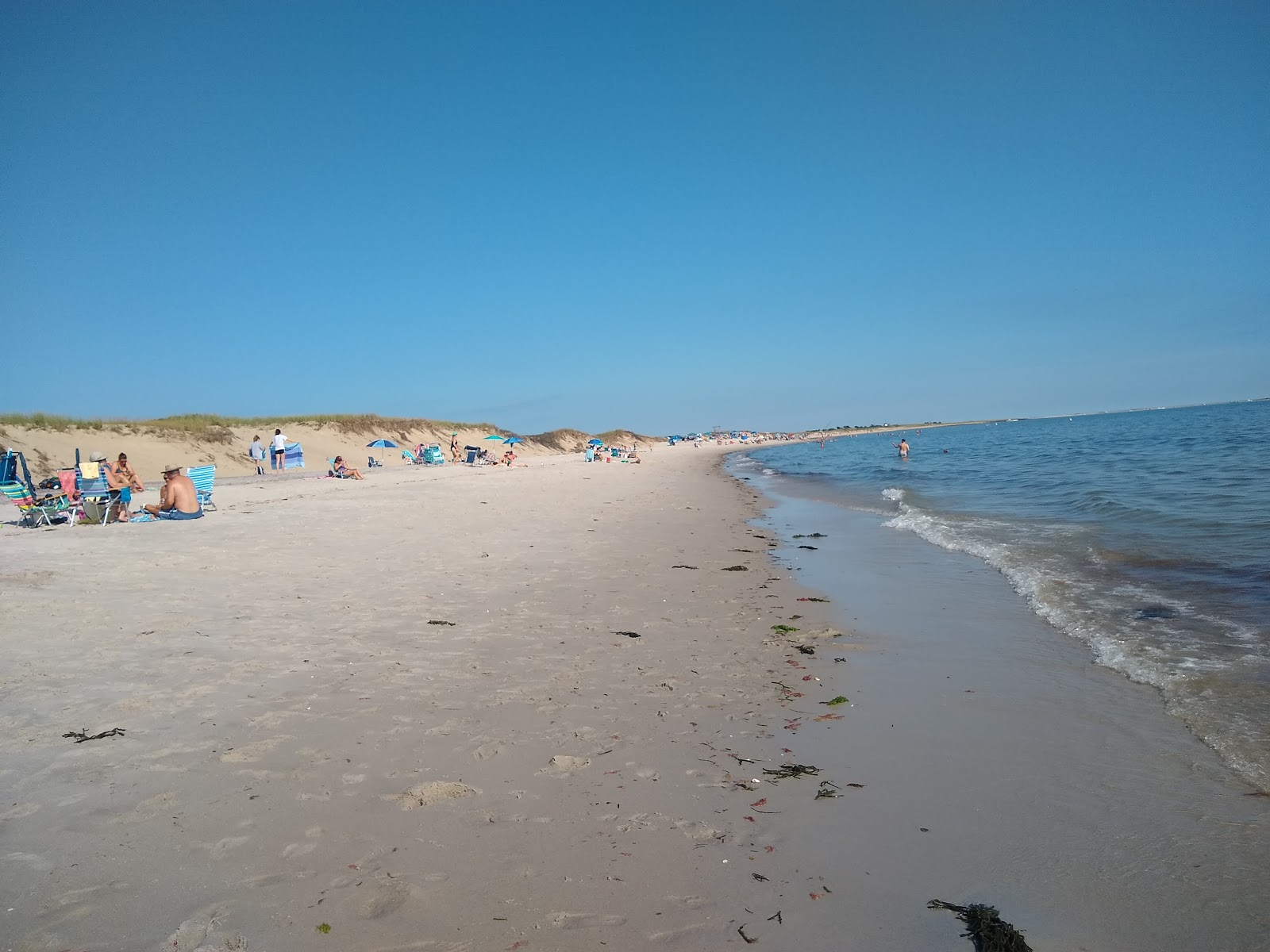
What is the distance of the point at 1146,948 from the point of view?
2496 mm

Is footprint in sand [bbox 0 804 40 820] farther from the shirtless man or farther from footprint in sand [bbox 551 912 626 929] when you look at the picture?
the shirtless man

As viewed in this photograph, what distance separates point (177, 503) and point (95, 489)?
257cm

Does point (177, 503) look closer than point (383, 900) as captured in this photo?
No

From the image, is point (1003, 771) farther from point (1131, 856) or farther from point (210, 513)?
point (210, 513)

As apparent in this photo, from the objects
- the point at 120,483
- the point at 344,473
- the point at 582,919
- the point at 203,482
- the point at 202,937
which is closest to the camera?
the point at 202,937

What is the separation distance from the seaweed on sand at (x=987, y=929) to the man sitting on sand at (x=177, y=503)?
13.9m

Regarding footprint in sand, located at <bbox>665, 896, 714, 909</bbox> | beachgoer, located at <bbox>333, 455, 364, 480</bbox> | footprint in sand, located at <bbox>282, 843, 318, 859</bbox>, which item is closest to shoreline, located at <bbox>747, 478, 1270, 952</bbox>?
footprint in sand, located at <bbox>665, 896, 714, 909</bbox>

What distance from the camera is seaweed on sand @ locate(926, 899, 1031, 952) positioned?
247cm

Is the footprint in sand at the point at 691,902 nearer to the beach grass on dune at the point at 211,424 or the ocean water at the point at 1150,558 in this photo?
the ocean water at the point at 1150,558

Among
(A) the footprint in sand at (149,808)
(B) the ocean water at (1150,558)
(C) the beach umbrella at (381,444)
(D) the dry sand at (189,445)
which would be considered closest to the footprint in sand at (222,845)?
(A) the footprint in sand at (149,808)

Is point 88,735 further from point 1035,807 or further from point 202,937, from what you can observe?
point 1035,807

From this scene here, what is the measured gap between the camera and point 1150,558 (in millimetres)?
9688

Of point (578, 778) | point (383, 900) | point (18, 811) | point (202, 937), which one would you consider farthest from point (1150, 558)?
point (18, 811)

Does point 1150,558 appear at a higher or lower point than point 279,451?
lower
